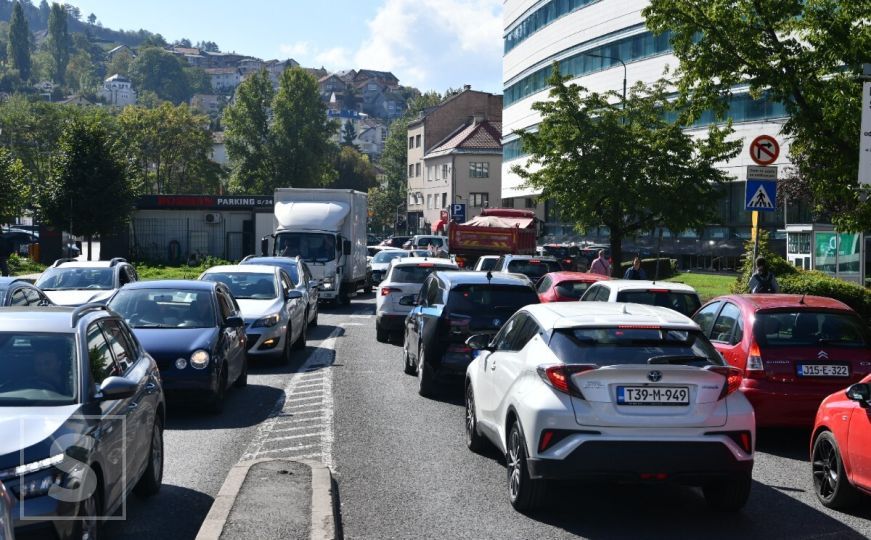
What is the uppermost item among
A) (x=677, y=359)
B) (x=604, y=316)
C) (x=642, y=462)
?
(x=604, y=316)

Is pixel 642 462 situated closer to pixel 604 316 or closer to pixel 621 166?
pixel 604 316

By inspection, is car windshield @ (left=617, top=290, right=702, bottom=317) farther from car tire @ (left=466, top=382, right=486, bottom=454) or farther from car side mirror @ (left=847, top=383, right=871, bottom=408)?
car side mirror @ (left=847, top=383, right=871, bottom=408)

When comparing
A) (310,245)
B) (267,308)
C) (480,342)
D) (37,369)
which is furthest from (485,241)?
(37,369)

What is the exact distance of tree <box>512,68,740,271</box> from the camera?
29828mm

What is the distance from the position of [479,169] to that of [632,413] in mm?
88001

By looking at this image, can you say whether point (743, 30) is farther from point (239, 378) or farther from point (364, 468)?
point (364, 468)

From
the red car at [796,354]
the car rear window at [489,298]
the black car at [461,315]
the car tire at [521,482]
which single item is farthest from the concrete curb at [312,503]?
the car rear window at [489,298]

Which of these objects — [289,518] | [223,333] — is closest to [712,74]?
[223,333]

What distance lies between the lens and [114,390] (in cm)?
649

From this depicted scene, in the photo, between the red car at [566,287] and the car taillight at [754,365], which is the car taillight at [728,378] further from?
the red car at [566,287]

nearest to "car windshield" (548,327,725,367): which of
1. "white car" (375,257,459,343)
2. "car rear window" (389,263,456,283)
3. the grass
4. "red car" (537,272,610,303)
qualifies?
"red car" (537,272,610,303)

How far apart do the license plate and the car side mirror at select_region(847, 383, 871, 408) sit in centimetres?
121

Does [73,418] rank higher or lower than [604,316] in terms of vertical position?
lower

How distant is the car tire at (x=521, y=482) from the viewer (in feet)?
24.9
